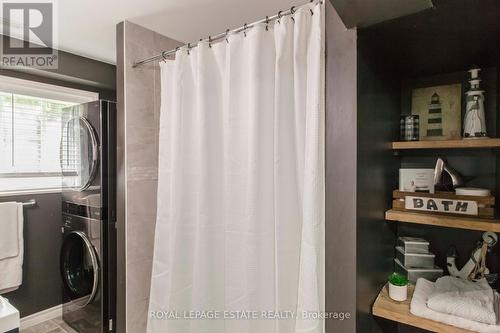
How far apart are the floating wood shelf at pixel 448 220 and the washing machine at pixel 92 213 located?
181 cm

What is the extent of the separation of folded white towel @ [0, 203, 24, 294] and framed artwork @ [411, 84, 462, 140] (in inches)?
112

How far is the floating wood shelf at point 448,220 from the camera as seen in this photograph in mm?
1005

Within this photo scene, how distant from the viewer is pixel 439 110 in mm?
1382

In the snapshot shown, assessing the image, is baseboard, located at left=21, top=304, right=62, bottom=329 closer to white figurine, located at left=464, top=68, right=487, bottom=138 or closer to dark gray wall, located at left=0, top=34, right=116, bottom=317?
dark gray wall, located at left=0, top=34, right=116, bottom=317

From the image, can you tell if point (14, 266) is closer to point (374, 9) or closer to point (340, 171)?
point (340, 171)

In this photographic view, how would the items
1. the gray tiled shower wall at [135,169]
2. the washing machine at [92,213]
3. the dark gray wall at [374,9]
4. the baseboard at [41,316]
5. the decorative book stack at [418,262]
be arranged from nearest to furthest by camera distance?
the dark gray wall at [374,9] → the decorative book stack at [418,262] → the gray tiled shower wall at [135,169] → the washing machine at [92,213] → the baseboard at [41,316]

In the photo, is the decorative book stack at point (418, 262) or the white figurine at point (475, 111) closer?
the white figurine at point (475, 111)

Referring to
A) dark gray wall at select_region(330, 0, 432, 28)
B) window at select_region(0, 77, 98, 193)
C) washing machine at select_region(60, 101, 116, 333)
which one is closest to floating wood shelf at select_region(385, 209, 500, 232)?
dark gray wall at select_region(330, 0, 432, 28)

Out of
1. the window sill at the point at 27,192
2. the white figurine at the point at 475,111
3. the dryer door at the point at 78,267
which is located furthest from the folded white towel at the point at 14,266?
the white figurine at the point at 475,111

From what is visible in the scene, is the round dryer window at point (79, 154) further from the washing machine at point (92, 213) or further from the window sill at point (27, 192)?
the window sill at point (27, 192)

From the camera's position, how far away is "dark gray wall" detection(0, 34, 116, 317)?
2230 millimetres

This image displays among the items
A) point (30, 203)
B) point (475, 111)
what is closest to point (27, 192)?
point (30, 203)

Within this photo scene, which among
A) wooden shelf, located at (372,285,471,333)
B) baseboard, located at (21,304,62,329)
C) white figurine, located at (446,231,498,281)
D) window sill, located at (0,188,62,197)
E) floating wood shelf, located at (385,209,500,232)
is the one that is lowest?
baseboard, located at (21,304,62,329)

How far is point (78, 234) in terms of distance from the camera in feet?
6.97
